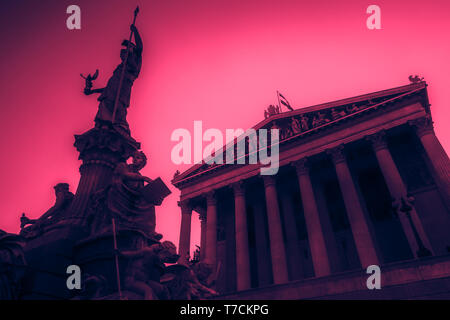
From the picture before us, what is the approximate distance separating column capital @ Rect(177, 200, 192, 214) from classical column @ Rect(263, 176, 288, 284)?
9186mm

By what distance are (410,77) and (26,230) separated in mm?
28129

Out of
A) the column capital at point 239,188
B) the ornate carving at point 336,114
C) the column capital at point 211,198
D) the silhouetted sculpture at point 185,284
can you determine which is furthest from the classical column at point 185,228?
the silhouetted sculpture at point 185,284

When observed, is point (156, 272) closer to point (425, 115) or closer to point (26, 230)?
point (26, 230)

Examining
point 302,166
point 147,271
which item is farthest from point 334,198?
point 147,271

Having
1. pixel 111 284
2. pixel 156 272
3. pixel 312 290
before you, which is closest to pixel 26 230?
pixel 111 284

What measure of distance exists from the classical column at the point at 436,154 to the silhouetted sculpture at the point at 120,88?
20.7 meters

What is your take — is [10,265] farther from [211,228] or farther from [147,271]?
[211,228]

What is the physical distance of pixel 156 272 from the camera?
4.78 metres

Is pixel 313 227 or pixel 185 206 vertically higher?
pixel 185 206

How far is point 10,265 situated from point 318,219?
858 inches

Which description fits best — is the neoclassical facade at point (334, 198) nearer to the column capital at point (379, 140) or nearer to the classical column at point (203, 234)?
the column capital at point (379, 140)

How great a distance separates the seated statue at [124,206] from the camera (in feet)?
17.3

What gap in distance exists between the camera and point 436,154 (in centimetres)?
2064
